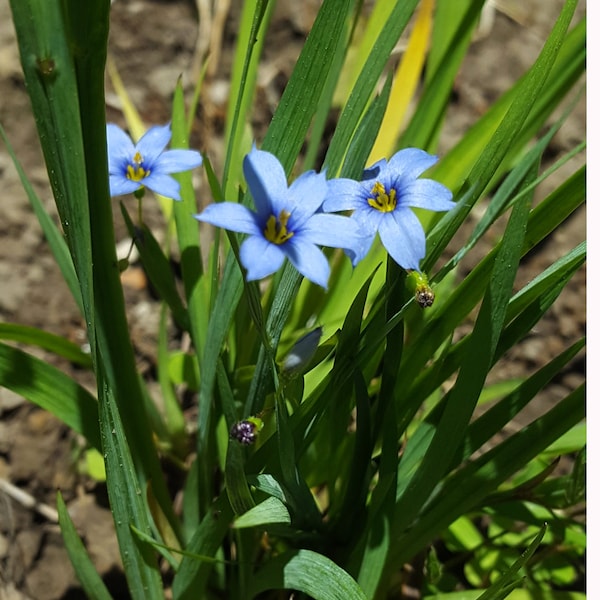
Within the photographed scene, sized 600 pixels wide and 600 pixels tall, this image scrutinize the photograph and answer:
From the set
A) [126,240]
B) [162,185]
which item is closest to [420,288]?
[162,185]

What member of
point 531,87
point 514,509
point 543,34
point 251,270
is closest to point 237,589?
point 514,509

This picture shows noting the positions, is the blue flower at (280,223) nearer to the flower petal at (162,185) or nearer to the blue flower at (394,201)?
the blue flower at (394,201)

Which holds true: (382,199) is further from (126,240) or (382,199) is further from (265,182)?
(126,240)

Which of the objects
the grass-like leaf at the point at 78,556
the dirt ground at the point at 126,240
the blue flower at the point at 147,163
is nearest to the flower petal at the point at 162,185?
the blue flower at the point at 147,163

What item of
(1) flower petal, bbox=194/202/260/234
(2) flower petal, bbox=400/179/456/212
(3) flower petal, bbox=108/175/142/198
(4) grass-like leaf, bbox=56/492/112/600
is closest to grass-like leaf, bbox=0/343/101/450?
(4) grass-like leaf, bbox=56/492/112/600

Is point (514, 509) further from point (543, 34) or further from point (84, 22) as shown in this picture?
point (543, 34)

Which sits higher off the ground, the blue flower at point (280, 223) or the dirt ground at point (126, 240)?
Answer: the dirt ground at point (126, 240)

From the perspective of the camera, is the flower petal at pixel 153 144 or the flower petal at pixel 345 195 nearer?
the flower petal at pixel 345 195
